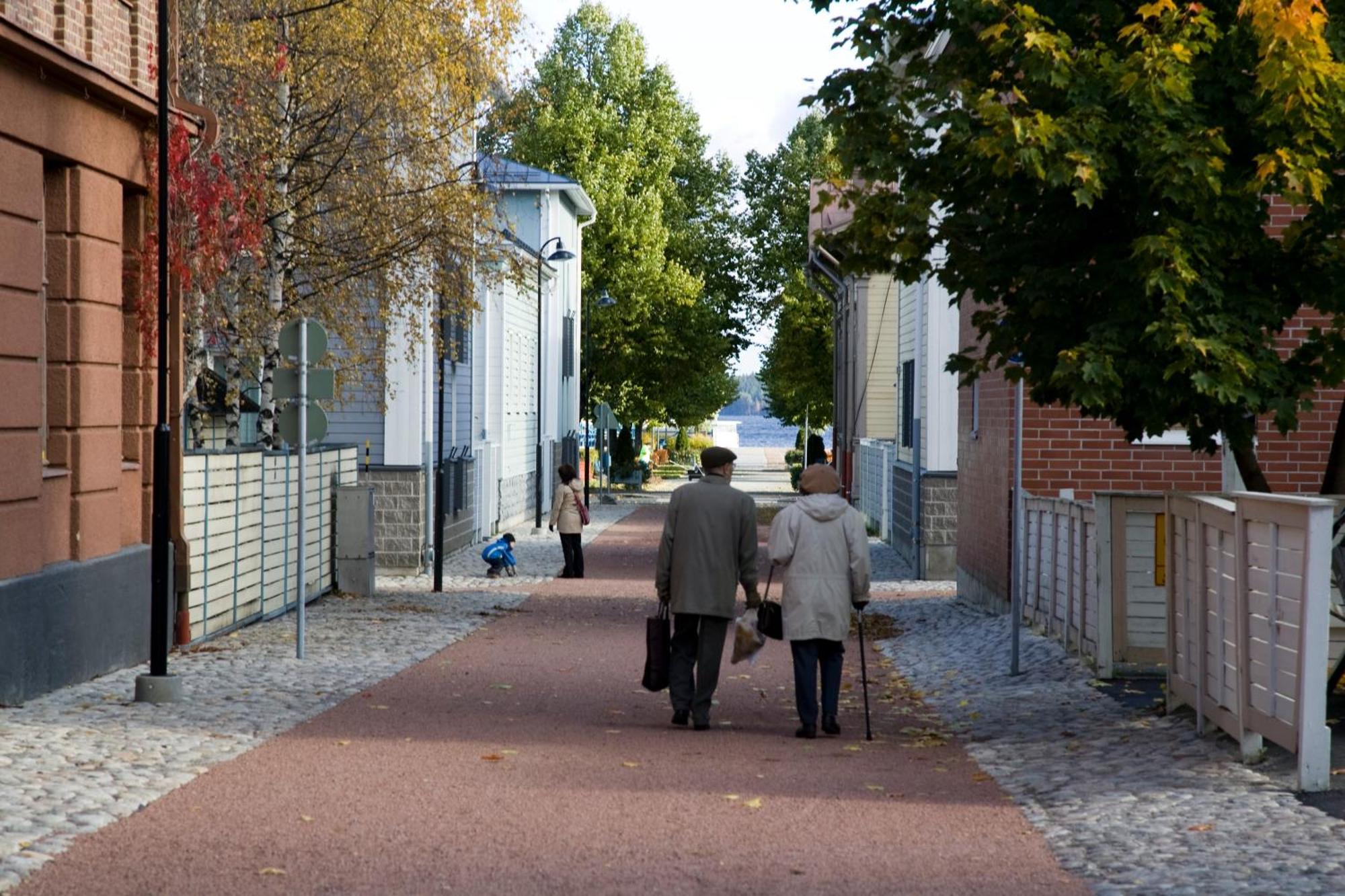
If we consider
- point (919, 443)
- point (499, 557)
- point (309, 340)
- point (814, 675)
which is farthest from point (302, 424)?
point (919, 443)

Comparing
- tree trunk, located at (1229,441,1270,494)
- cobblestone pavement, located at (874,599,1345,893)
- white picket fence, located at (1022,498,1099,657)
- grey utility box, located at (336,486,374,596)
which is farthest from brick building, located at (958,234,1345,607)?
→ grey utility box, located at (336,486,374,596)

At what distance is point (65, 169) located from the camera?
45.7 feet

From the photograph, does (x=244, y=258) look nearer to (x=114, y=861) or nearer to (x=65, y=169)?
(x=65, y=169)

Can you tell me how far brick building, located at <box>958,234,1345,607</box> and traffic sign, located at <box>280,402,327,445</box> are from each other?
22.4 feet

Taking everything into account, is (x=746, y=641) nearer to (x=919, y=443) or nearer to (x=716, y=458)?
(x=716, y=458)

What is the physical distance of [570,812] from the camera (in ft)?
28.0

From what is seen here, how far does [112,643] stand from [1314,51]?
9.12 metres

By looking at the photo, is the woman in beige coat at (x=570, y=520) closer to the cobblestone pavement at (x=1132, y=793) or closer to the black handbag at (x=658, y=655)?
the cobblestone pavement at (x=1132, y=793)

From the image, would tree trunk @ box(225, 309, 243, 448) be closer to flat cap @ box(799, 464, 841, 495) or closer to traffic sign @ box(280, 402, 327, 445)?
traffic sign @ box(280, 402, 327, 445)

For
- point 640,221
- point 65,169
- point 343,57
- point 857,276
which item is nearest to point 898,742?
point 857,276

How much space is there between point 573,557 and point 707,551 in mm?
15802

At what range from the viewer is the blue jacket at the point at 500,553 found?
27.4m

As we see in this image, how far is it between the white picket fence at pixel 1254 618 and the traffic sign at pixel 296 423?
7431mm

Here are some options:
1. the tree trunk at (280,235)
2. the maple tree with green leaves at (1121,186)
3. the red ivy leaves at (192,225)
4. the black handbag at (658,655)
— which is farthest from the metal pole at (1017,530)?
the tree trunk at (280,235)
